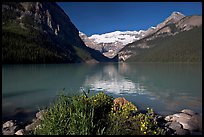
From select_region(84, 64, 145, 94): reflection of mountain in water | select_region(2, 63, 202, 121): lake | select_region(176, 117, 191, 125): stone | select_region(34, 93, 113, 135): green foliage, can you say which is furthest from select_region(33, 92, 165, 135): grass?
select_region(84, 64, 145, 94): reflection of mountain in water

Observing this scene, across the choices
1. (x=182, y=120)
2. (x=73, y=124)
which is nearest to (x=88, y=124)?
(x=73, y=124)

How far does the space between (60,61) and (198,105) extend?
16595 centimetres

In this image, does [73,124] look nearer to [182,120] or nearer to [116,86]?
[182,120]

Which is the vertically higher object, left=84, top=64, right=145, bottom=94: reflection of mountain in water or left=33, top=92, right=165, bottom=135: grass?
left=33, top=92, right=165, bottom=135: grass

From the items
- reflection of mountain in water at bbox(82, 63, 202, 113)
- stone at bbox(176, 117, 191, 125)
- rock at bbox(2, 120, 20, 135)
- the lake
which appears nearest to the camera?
rock at bbox(2, 120, 20, 135)

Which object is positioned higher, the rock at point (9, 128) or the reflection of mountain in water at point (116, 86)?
the reflection of mountain in water at point (116, 86)

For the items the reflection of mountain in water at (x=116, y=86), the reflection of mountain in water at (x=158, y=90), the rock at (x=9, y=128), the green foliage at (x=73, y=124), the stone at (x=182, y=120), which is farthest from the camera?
the reflection of mountain in water at (x=116, y=86)

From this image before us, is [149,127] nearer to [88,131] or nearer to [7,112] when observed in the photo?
[88,131]

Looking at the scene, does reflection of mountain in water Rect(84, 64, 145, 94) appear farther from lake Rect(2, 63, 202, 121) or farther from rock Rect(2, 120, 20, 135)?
rock Rect(2, 120, 20, 135)

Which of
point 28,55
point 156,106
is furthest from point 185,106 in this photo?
point 28,55

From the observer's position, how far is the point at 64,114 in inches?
269

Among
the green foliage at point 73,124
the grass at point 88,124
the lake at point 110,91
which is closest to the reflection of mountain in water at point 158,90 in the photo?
the lake at point 110,91

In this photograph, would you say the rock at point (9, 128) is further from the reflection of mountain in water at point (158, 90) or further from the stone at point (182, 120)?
the reflection of mountain in water at point (158, 90)

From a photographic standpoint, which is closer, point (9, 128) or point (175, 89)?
point (9, 128)
